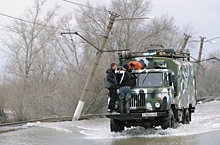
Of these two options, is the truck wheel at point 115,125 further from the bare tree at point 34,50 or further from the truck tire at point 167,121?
the bare tree at point 34,50

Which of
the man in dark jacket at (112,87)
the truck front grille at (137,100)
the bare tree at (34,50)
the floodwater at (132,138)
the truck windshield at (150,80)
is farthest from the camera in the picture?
the bare tree at (34,50)

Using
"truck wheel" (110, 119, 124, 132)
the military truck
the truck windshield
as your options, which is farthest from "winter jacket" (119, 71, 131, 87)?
"truck wheel" (110, 119, 124, 132)

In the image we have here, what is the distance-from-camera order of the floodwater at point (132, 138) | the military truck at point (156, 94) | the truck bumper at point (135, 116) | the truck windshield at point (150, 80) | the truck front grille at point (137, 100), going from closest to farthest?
the floodwater at point (132, 138) < the truck bumper at point (135, 116) < the military truck at point (156, 94) < the truck front grille at point (137, 100) < the truck windshield at point (150, 80)

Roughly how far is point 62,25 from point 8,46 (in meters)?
6.66

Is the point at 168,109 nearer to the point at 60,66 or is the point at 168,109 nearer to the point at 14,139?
the point at 14,139

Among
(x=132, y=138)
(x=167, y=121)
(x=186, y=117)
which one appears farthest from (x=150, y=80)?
(x=186, y=117)

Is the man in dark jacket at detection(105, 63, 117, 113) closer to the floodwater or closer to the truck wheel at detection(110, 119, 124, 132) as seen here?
the truck wheel at detection(110, 119, 124, 132)

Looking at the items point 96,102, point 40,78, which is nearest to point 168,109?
point 96,102

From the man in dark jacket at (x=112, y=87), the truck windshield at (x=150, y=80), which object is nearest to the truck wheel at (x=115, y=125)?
the man in dark jacket at (x=112, y=87)

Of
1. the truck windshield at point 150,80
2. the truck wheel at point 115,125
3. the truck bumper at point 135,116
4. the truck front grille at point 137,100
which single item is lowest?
the truck wheel at point 115,125

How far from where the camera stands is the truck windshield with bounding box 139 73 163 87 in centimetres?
1772

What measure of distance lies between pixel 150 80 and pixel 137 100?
105cm

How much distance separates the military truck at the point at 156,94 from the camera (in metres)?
17.0

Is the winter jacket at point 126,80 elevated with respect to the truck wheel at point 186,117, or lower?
elevated
